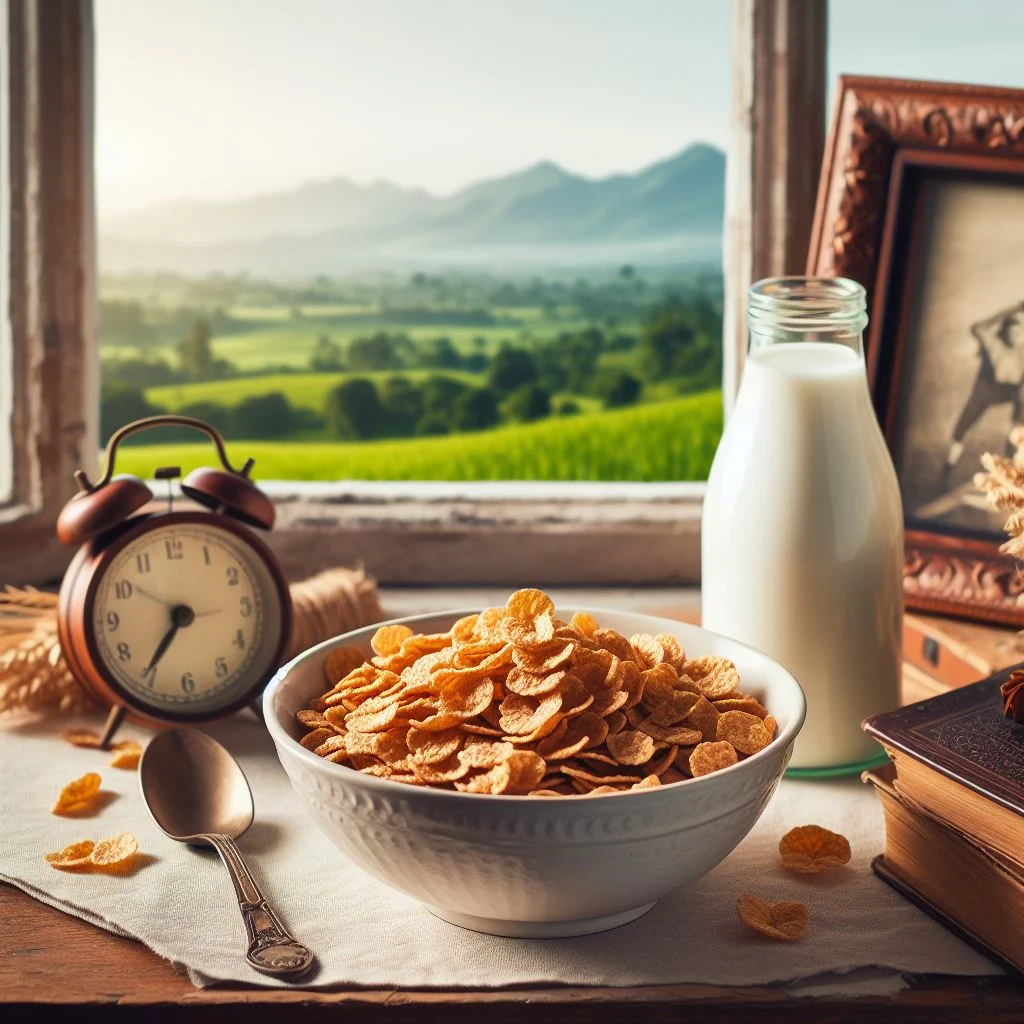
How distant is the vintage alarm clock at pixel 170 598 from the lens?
1.12m

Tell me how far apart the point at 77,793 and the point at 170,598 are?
0.20 meters

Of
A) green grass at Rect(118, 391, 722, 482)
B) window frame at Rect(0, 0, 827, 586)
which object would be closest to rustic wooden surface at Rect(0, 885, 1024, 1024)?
window frame at Rect(0, 0, 827, 586)

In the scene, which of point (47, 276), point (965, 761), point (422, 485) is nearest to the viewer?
point (965, 761)

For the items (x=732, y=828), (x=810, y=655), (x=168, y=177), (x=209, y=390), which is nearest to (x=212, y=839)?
(x=732, y=828)

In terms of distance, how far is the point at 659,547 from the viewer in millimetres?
1596

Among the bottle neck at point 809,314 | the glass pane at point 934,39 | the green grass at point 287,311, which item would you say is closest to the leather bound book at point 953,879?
the bottle neck at point 809,314

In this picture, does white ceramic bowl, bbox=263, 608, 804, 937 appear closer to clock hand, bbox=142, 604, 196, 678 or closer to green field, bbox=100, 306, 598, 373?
clock hand, bbox=142, 604, 196, 678

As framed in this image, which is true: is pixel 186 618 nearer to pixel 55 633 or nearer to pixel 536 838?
pixel 55 633

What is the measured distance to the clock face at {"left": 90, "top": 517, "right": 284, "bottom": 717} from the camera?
114 cm

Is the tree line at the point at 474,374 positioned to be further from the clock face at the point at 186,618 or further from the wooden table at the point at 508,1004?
the wooden table at the point at 508,1004

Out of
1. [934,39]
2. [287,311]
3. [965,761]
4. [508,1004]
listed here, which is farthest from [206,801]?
[934,39]

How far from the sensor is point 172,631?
1.16 m

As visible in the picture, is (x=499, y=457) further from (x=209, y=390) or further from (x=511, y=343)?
(x=209, y=390)

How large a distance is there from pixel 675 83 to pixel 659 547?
0.58 m
